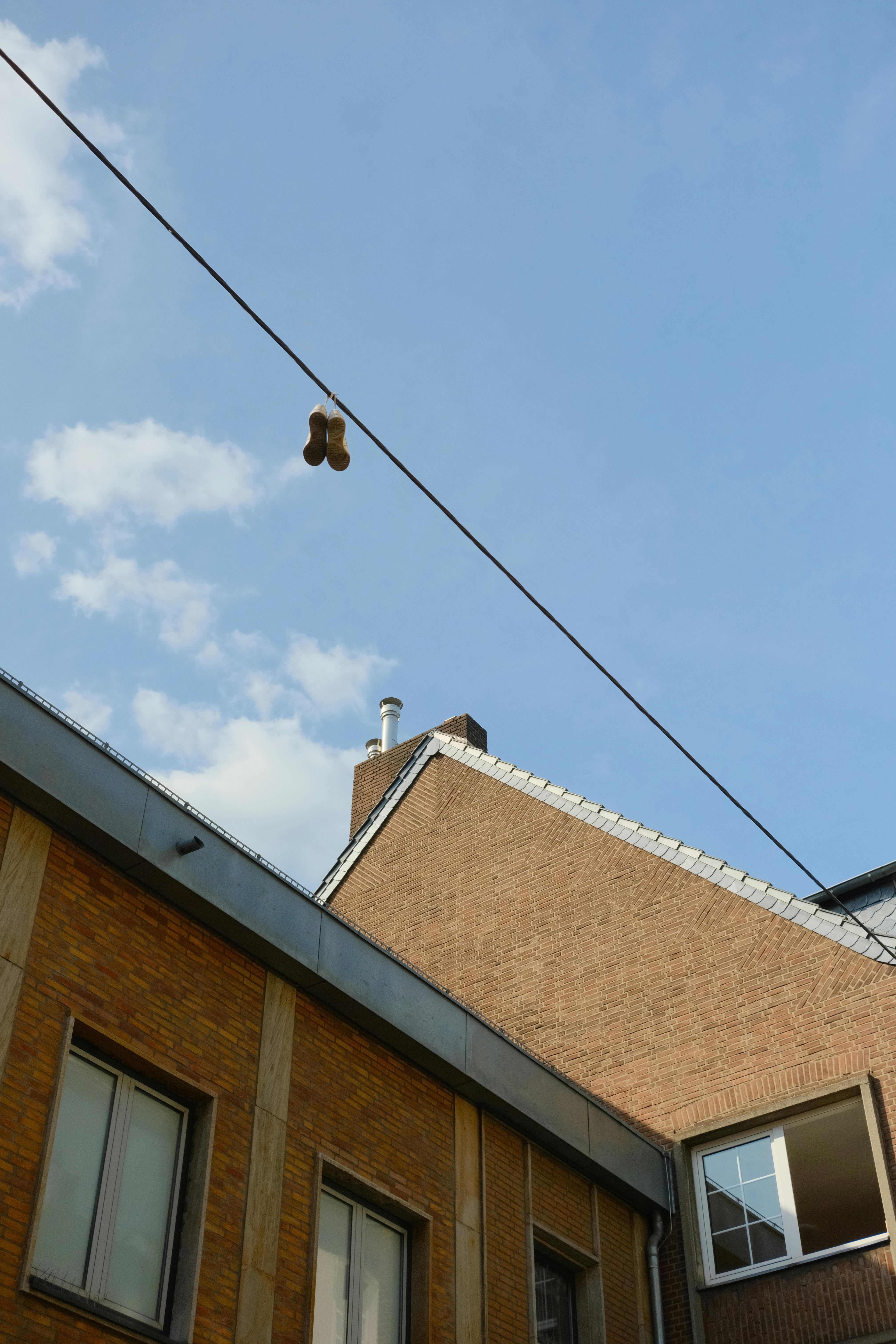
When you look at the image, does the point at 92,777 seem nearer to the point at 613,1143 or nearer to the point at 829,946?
the point at 613,1143

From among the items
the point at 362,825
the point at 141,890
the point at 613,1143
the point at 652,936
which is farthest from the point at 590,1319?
the point at 362,825

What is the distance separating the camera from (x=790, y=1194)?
14461 mm

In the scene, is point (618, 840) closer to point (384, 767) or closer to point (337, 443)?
point (384, 767)

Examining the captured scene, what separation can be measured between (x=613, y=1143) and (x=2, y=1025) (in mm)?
7577

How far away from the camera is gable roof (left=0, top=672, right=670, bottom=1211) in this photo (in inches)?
403

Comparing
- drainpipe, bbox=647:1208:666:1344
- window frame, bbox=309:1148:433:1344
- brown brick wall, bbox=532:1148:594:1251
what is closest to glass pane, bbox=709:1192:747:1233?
drainpipe, bbox=647:1208:666:1344

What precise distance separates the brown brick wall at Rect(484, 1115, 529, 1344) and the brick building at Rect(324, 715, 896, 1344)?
244 cm

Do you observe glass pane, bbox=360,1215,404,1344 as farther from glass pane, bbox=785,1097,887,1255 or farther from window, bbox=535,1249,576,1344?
glass pane, bbox=785,1097,887,1255

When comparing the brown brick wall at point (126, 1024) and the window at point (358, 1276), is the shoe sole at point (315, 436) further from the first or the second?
the window at point (358, 1276)

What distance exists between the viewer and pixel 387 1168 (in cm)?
1215

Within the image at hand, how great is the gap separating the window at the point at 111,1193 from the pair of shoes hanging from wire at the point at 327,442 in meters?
4.43

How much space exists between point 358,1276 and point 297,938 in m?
2.71

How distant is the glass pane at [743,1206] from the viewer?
14.5 metres

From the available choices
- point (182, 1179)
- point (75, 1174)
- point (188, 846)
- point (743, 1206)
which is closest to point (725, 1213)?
point (743, 1206)
